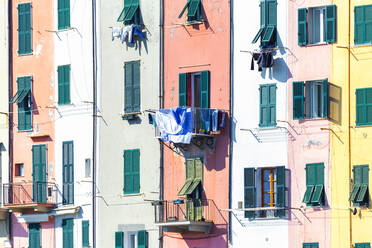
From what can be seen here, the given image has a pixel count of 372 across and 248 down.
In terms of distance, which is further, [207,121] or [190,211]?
[190,211]

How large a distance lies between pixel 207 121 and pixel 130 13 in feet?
24.5

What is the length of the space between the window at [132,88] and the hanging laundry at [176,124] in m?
2.48

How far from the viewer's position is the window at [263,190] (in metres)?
68.9

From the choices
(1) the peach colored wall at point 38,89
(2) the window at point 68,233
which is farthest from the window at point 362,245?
(1) the peach colored wall at point 38,89

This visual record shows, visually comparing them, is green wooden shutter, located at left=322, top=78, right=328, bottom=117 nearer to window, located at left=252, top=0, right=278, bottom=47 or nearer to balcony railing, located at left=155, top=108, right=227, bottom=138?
window, located at left=252, top=0, right=278, bottom=47

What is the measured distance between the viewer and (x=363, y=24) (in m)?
66.8

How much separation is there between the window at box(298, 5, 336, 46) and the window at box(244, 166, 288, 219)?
5.68 m

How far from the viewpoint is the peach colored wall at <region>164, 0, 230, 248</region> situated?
2793 inches

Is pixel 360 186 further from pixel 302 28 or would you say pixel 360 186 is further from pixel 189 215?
pixel 189 215

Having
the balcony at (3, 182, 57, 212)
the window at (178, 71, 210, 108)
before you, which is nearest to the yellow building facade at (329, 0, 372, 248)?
the window at (178, 71, 210, 108)

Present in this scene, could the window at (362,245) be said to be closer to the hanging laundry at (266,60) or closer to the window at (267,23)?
the hanging laundry at (266,60)

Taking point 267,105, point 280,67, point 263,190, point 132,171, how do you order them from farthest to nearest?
point 132,171 < point 263,190 < point 267,105 < point 280,67

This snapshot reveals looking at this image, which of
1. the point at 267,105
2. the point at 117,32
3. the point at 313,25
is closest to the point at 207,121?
the point at 267,105

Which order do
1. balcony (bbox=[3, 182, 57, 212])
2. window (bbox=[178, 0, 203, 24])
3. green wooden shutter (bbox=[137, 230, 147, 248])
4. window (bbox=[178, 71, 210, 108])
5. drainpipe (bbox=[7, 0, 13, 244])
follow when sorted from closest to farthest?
window (bbox=[178, 0, 203, 24]) < window (bbox=[178, 71, 210, 108]) < green wooden shutter (bbox=[137, 230, 147, 248]) < balcony (bbox=[3, 182, 57, 212]) < drainpipe (bbox=[7, 0, 13, 244])
